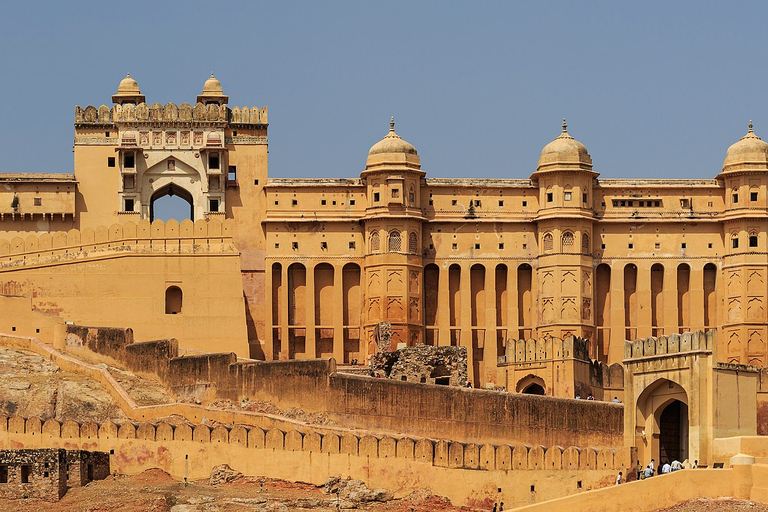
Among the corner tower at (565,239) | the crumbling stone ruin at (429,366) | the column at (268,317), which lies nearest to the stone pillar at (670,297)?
the corner tower at (565,239)

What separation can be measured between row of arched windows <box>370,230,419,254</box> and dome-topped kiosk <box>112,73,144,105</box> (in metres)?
11.2

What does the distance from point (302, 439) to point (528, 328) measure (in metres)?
21.2

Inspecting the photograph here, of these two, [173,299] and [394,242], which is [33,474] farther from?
[394,242]

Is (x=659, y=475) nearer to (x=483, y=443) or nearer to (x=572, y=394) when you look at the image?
(x=483, y=443)

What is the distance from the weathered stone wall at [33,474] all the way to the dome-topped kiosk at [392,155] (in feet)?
78.1

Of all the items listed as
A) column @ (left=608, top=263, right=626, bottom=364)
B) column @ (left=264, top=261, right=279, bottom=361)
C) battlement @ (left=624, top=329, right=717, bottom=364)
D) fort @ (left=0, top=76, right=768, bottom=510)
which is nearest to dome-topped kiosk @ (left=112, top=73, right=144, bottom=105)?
fort @ (left=0, top=76, right=768, bottom=510)

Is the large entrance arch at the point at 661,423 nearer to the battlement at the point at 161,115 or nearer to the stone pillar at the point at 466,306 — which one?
the stone pillar at the point at 466,306

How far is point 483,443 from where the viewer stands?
5419cm

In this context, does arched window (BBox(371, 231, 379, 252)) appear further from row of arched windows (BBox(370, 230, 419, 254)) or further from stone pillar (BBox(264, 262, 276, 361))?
stone pillar (BBox(264, 262, 276, 361))

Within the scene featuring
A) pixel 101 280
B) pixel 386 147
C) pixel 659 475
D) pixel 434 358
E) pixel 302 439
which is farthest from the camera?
pixel 386 147

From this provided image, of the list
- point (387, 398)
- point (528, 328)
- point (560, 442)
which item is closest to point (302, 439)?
point (387, 398)

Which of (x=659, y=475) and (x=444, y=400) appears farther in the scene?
(x=444, y=400)

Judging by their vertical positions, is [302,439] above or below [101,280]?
below

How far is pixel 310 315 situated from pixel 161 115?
9501 millimetres
